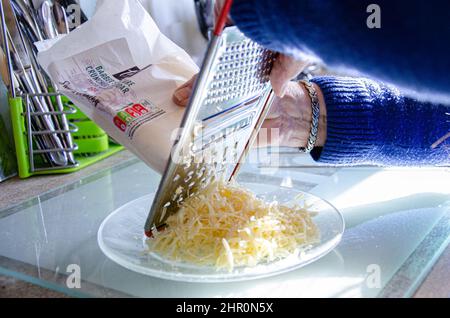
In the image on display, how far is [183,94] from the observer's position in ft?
1.98

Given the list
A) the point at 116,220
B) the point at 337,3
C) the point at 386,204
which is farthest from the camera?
the point at 386,204

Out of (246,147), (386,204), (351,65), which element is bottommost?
(386,204)

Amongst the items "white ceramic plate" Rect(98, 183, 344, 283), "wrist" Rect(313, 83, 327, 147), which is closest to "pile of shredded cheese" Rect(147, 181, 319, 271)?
"white ceramic plate" Rect(98, 183, 344, 283)

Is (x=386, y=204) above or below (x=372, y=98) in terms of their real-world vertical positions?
below

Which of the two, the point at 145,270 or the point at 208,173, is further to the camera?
the point at 208,173

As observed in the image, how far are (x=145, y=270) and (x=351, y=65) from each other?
0.29 metres

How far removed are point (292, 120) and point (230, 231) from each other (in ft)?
1.10

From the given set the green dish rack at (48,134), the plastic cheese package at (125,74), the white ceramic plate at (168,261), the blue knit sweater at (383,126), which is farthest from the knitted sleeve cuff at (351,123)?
the green dish rack at (48,134)

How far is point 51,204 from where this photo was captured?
0.77 meters

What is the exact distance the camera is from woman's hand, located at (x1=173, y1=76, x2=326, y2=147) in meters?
0.82

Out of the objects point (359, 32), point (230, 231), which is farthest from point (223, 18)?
point (230, 231)

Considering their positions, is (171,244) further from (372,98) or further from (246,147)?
(372,98)

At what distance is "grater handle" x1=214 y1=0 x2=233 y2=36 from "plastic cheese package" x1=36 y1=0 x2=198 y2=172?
145 mm
